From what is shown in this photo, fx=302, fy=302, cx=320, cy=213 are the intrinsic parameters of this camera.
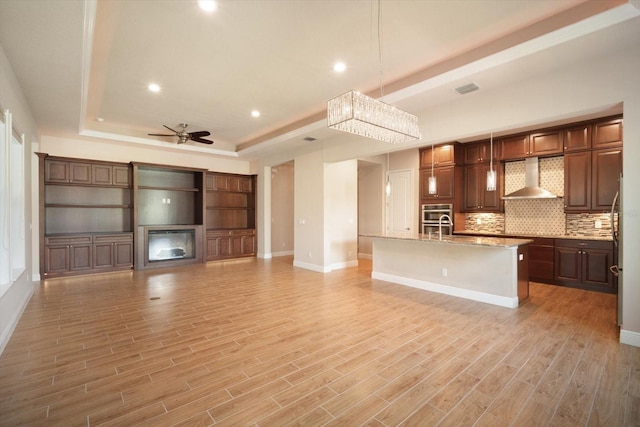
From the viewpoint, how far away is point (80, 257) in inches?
248

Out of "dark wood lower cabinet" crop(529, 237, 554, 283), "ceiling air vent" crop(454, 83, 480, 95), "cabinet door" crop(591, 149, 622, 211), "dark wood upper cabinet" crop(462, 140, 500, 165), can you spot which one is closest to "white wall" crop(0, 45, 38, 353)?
"ceiling air vent" crop(454, 83, 480, 95)

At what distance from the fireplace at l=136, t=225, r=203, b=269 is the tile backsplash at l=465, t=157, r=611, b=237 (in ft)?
23.3

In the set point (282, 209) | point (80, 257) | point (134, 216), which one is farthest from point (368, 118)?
point (282, 209)

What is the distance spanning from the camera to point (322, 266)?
683cm

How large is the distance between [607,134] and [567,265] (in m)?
2.34

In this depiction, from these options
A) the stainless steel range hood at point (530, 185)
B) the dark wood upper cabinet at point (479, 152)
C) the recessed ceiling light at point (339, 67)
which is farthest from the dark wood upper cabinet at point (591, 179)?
the recessed ceiling light at point (339, 67)

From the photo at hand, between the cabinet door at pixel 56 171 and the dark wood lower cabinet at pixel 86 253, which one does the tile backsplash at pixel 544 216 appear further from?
the cabinet door at pixel 56 171

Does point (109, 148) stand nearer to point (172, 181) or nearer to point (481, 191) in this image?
point (172, 181)

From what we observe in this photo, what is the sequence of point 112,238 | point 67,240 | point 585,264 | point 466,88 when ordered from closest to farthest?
point 466,88, point 585,264, point 67,240, point 112,238

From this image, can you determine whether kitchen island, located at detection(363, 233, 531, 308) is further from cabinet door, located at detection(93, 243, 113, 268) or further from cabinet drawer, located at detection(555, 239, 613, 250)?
cabinet door, located at detection(93, 243, 113, 268)

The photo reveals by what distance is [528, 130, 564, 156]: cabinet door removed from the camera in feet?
18.7

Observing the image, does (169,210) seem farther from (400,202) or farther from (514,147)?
(514,147)

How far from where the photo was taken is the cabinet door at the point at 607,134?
5.03 m

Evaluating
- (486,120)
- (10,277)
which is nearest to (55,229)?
(10,277)
